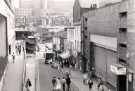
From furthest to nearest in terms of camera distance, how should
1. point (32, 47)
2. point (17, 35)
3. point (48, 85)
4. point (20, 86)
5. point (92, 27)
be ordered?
1. point (17, 35)
2. point (32, 47)
3. point (92, 27)
4. point (48, 85)
5. point (20, 86)

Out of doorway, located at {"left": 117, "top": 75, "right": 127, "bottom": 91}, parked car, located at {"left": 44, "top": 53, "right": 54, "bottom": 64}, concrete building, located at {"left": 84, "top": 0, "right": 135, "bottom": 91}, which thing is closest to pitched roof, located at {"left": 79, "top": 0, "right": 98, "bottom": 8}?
parked car, located at {"left": 44, "top": 53, "right": 54, "bottom": 64}

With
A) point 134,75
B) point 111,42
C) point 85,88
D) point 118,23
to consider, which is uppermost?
point 118,23

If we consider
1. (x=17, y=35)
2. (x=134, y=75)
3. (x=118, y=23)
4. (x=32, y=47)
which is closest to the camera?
(x=134, y=75)

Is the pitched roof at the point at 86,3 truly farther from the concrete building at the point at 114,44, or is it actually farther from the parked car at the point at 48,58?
the concrete building at the point at 114,44

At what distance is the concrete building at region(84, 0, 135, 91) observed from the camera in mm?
22000

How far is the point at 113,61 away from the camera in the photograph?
28.8 m

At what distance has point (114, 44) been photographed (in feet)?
89.6

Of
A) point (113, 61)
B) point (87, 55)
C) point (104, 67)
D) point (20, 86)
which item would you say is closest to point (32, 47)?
point (87, 55)

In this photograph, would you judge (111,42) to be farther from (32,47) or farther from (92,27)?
(32,47)

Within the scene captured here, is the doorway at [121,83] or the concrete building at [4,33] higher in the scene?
the concrete building at [4,33]

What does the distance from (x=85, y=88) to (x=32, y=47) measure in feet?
95.2

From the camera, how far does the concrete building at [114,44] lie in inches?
866

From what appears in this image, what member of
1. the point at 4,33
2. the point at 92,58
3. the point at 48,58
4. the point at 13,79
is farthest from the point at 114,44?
the point at 48,58

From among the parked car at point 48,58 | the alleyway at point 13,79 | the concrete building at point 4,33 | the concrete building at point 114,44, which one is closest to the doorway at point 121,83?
the concrete building at point 114,44
